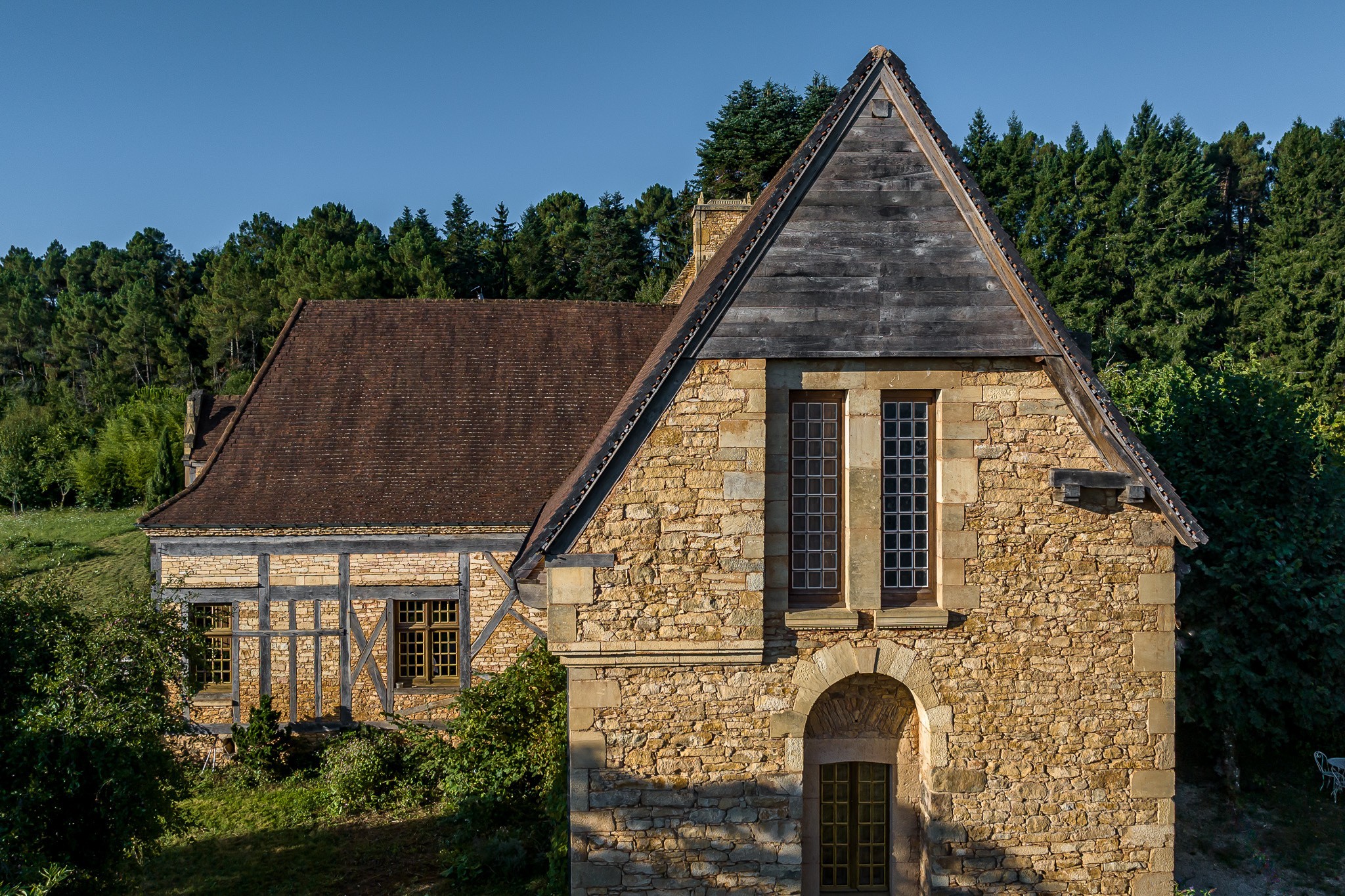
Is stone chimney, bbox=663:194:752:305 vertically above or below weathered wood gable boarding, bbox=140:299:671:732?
above

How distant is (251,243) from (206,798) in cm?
5925

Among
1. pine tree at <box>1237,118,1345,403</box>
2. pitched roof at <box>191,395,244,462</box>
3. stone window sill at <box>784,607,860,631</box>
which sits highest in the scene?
pine tree at <box>1237,118,1345,403</box>

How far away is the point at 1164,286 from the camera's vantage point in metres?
36.3

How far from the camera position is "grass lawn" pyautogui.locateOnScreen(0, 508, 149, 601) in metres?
30.0

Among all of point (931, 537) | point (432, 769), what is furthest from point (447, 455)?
point (931, 537)

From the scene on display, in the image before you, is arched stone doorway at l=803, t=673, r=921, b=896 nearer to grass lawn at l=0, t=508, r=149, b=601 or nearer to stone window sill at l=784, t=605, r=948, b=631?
stone window sill at l=784, t=605, r=948, b=631

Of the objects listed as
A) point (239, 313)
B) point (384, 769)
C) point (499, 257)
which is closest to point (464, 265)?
point (499, 257)

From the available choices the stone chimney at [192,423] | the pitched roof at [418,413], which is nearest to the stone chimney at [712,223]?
the pitched roof at [418,413]

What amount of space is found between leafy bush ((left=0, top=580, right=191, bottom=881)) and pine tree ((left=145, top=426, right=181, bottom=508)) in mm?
34632

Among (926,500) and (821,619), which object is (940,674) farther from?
(926,500)

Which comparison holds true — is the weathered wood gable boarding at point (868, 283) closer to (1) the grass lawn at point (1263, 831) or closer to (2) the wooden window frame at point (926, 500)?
(2) the wooden window frame at point (926, 500)

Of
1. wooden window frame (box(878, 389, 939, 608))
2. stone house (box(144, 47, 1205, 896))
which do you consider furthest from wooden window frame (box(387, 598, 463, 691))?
wooden window frame (box(878, 389, 939, 608))

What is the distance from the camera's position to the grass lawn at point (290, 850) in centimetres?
1096

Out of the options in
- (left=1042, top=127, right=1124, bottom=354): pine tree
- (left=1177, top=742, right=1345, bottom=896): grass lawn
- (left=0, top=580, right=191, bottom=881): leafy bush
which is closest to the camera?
(left=0, top=580, right=191, bottom=881): leafy bush
